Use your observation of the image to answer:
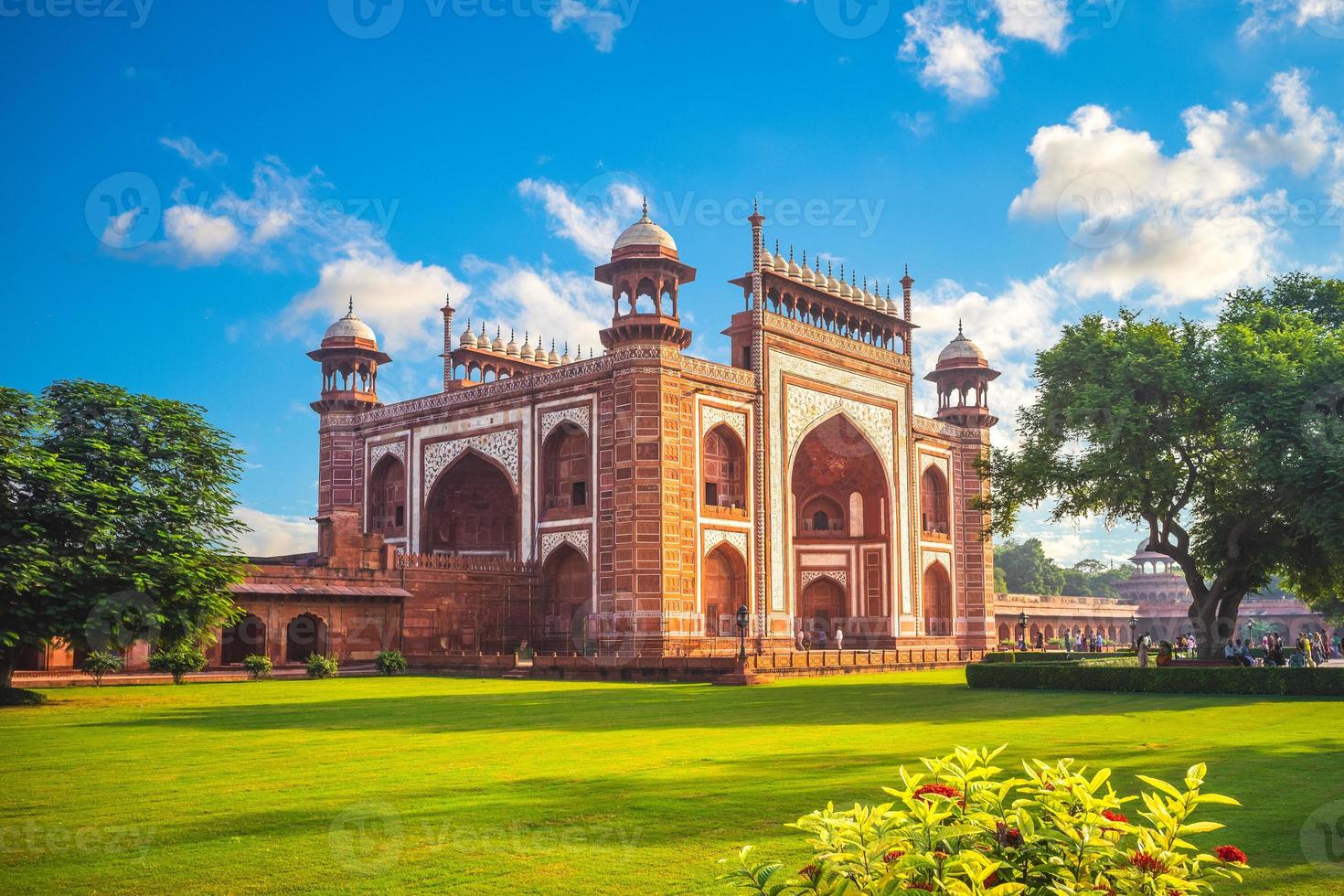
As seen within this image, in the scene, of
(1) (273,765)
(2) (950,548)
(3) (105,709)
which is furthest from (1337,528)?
(2) (950,548)

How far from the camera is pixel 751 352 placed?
37.5m

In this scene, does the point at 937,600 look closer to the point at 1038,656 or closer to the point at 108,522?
the point at 1038,656

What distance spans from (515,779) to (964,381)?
140ft

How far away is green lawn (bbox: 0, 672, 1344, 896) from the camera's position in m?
6.05

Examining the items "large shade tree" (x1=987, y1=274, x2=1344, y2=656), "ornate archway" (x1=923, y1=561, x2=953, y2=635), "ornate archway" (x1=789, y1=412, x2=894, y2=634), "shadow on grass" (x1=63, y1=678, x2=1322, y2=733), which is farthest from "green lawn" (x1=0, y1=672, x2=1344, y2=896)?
"ornate archway" (x1=923, y1=561, x2=953, y2=635)

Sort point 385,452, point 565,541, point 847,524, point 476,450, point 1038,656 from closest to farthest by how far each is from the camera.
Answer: point 1038,656 → point 565,541 → point 476,450 → point 385,452 → point 847,524

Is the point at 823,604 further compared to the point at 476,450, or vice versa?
the point at 823,604

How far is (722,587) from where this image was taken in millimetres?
36312

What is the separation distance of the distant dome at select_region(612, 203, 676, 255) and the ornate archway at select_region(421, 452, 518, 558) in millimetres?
10030

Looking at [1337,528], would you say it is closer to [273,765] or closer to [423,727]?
[423,727]

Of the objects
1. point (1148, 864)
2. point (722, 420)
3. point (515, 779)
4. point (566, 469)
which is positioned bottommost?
point (515, 779)

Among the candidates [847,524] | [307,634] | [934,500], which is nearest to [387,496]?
[307,634]

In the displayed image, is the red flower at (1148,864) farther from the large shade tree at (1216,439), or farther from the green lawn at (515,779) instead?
the large shade tree at (1216,439)

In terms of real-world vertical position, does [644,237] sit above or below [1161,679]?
above
